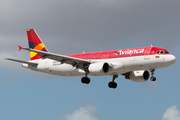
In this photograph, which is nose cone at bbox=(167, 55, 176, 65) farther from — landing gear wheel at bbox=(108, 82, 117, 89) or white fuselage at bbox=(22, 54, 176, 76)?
landing gear wheel at bbox=(108, 82, 117, 89)

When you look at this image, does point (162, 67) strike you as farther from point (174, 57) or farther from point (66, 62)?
point (66, 62)

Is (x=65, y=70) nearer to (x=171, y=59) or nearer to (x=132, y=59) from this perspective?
(x=132, y=59)

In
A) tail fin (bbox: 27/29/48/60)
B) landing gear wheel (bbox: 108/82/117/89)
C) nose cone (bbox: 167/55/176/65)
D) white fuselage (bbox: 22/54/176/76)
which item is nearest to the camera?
nose cone (bbox: 167/55/176/65)

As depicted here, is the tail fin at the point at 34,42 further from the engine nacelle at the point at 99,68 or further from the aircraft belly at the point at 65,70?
the engine nacelle at the point at 99,68

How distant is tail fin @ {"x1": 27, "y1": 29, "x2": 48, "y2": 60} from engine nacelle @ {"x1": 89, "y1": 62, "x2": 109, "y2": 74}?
50.7ft

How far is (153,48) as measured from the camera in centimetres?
5431

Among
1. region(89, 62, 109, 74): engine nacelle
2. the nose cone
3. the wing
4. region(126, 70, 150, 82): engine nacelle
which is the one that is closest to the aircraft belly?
the wing

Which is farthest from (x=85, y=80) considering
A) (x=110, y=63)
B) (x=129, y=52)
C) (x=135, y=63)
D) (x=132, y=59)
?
(x=135, y=63)

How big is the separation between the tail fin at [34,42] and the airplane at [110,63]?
11.7 feet

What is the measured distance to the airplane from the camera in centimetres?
5341

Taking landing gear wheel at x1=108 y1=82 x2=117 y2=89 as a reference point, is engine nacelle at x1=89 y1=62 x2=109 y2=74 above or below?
above

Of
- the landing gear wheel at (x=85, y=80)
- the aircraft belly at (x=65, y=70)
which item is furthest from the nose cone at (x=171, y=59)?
the aircraft belly at (x=65, y=70)

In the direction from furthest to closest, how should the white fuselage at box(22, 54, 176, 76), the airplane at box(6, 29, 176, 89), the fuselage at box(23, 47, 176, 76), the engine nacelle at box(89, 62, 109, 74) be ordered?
the engine nacelle at box(89, 62, 109, 74), the airplane at box(6, 29, 176, 89), the fuselage at box(23, 47, 176, 76), the white fuselage at box(22, 54, 176, 76)

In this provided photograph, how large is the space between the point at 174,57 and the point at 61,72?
19.7 m
